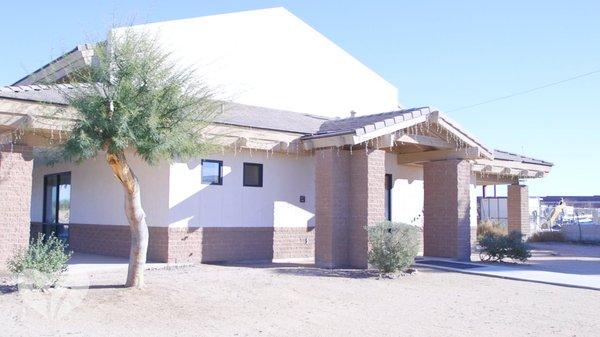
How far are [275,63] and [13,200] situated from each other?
1301 centimetres

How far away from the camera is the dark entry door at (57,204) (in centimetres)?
2106

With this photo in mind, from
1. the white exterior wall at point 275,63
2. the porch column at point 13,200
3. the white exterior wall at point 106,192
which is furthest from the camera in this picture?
the white exterior wall at point 275,63

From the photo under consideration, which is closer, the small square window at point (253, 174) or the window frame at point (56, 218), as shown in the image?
the small square window at point (253, 174)

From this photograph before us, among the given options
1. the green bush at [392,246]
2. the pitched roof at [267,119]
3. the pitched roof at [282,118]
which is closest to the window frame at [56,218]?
the pitched roof at [267,119]

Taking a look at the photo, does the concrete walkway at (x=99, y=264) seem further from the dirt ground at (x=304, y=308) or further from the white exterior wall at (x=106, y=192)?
the white exterior wall at (x=106, y=192)

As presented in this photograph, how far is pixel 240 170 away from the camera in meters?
17.5

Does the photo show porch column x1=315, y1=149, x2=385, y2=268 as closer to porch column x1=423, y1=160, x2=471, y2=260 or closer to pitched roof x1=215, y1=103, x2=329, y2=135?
pitched roof x1=215, y1=103, x2=329, y2=135

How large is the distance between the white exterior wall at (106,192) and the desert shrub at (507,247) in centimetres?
949

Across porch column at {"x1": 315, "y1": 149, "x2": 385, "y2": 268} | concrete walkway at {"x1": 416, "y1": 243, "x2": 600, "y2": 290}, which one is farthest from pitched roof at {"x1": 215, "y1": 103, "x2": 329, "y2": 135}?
concrete walkway at {"x1": 416, "y1": 243, "x2": 600, "y2": 290}

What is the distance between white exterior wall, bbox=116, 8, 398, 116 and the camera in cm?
2227

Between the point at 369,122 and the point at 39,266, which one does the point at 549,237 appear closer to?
the point at 369,122

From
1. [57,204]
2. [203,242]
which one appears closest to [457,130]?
[203,242]

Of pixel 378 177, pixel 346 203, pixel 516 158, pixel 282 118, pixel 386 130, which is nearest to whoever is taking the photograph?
pixel 386 130

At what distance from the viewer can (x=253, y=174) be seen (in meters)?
17.9
